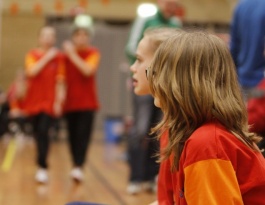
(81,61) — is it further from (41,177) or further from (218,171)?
(218,171)

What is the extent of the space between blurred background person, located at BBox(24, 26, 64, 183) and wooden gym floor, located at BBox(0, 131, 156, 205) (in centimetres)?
32

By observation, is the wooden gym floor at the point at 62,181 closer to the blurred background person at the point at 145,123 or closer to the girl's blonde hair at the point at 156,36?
the blurred background person at the point at 145,123

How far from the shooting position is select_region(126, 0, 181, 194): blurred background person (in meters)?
4.64

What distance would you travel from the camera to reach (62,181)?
554 centimetres

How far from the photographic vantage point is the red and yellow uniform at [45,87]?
212 inches

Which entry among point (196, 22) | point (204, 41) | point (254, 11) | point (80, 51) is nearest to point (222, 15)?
point (196, 22)

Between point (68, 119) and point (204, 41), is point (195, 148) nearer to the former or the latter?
point (204, 41)

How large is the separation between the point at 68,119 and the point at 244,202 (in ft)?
12.7

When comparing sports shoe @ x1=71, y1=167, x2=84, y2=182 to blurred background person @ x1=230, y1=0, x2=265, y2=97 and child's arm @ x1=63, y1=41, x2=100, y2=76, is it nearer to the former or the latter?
child's arm @ x1=63, y1=41, x2=100, y2=76

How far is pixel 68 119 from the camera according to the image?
538 centimetres

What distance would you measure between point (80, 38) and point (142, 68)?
10.0 feet

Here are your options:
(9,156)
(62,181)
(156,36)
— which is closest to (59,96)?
(62,181)

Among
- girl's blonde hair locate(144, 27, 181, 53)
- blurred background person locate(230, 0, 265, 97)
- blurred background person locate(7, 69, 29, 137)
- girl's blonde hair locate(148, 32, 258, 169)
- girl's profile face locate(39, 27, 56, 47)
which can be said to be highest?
girl's blonde hair locate(148, 32, 258, 169)

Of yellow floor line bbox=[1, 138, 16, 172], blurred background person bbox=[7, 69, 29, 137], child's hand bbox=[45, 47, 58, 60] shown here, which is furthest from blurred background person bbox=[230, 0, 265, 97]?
blurred background person bbox=[7, 69, 29, 137]
